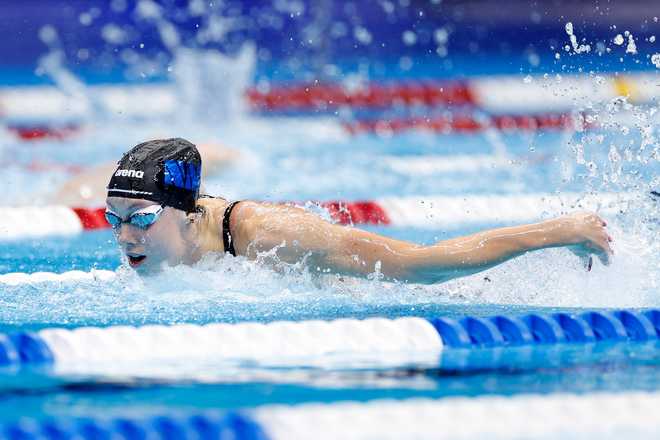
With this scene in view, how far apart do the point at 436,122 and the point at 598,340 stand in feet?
21.2

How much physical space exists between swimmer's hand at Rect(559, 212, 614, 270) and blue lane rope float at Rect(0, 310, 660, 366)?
0.22 m

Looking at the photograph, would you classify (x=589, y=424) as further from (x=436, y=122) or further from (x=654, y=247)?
(x=436, y=122)

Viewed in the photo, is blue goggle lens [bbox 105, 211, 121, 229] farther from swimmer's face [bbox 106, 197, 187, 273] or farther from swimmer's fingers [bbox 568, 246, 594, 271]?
swimmer's fingers [bbox 568, 246, 594, 271]

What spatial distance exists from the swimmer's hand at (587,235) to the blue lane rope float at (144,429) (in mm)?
1452

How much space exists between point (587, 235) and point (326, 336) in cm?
79

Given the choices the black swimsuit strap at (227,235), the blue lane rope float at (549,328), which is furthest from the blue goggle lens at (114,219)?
the blue lane rope float at (549,328)

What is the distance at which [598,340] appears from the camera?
3074 mm

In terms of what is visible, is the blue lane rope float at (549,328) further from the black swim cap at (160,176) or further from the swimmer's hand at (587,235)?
the black swim cap at (160,176)

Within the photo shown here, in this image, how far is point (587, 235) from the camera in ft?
10.8

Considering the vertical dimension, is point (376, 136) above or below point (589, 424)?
above

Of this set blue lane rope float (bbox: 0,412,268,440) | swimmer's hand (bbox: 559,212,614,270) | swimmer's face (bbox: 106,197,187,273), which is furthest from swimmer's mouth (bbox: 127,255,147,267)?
blue lane rope float (bbox: 0,412,268,440)

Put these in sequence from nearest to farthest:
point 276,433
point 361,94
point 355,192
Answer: point 276,433, point 355,192, point 361,94

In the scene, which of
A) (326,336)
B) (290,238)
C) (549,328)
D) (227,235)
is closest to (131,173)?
(227,235)

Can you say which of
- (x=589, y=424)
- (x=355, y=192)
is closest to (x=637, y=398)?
(x=589, y=424)
